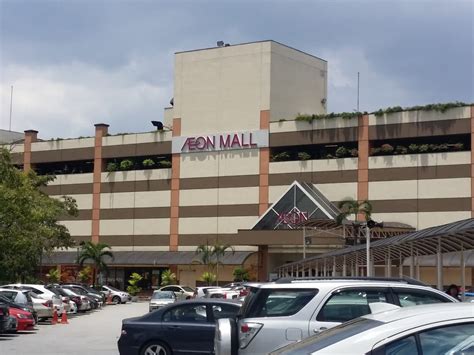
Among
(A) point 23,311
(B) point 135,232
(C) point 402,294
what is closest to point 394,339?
(C) point 402,294

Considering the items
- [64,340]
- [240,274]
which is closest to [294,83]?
[240,274]

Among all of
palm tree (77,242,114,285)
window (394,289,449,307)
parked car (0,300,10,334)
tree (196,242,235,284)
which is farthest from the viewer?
palm tree (77,242,114,285)

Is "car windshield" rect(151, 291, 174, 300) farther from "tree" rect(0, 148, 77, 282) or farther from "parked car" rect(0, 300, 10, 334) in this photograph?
"parked car" rect(0, 300, 10, 334)

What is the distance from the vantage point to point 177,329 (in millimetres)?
15492

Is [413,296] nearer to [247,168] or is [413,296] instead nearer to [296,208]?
[296,208]

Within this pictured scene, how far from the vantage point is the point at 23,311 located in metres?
26.2

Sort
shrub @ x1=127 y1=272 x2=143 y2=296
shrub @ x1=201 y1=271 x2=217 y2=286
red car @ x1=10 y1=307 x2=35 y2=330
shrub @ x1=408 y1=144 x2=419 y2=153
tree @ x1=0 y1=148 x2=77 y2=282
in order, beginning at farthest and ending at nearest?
1. shrub @ x1=127 y1=272 x2=143 y2=296
2. shrub @ x1=201 y1=271 x2=217 y2=286
3. shrub @ x1=408 y1=144 x2=419 y2=153
4. tree @ x1=0 y1=148 x2=77 y2=282
5. red car @ x1=10 y1=307 x2=35 y2=330

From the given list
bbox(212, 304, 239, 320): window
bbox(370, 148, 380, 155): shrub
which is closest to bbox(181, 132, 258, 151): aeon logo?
bbox(370, 148, 380, 155): shrub

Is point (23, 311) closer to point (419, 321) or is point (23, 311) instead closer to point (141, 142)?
point (419, 321)

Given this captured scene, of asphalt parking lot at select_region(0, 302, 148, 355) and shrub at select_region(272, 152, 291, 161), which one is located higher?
shrub at select_region(272, 152, 291, 161)

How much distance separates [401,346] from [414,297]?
5.45 meters

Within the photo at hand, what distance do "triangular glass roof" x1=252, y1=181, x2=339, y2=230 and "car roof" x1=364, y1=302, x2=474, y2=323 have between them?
5484cm

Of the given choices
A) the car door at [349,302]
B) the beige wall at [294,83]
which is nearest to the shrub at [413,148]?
the beige wall at [294,83]

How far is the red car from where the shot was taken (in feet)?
84.3
